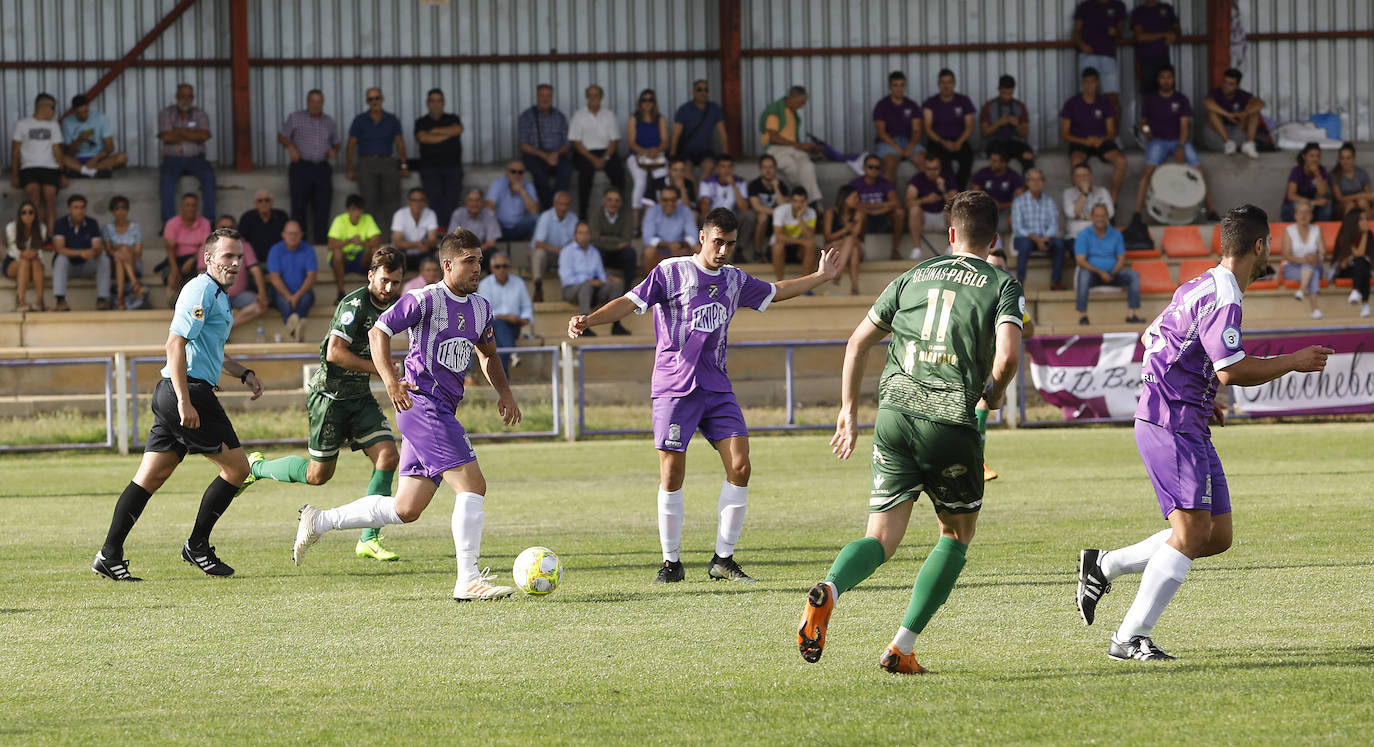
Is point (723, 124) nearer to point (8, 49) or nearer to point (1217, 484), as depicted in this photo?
point (8, 49)

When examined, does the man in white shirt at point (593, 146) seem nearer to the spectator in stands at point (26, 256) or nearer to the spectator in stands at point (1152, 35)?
the spectator in stands at point (26, 256)

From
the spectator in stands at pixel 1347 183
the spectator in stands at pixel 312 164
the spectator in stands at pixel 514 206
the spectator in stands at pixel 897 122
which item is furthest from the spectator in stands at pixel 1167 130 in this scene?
the spectator in stands at pixel 312 164

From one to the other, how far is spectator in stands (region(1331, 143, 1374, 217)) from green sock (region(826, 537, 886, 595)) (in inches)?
751

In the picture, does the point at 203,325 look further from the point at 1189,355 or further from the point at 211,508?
the point at 1189,355

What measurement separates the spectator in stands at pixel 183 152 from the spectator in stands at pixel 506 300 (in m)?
5.31

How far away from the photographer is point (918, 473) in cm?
527

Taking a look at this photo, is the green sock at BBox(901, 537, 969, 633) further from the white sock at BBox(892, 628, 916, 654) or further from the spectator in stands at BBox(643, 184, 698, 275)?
the spectator in stands at BBox(643, 184, 698, 275)

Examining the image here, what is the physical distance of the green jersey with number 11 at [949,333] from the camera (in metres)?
5.18

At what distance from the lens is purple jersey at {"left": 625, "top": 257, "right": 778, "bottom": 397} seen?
7719 mm

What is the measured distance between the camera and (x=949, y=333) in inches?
206

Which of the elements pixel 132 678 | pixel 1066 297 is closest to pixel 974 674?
pixel 132 678

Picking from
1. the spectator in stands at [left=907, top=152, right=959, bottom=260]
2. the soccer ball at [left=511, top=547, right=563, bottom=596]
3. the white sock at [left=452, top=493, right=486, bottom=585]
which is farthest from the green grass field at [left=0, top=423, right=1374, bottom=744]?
the spectator in stands at [left=907, top=152, right=959, bottom=260]

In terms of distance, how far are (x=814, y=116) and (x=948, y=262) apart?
1979cm

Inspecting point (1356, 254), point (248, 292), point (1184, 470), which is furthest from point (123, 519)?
point (1356, 254)
